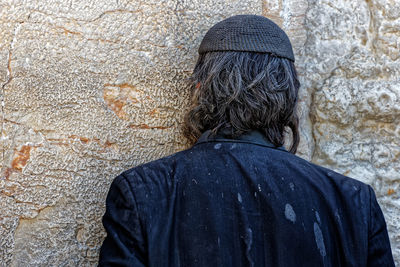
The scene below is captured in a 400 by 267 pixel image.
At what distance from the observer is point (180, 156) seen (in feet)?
4.17

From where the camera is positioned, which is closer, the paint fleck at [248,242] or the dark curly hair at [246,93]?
the paint fleck at [248,242]

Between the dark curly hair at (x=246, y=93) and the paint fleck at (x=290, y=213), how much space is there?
0.20 meters

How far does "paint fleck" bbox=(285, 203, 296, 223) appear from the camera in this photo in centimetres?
119

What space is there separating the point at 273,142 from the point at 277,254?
32 cm

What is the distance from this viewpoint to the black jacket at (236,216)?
3.82 ft

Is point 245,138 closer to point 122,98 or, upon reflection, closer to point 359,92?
point 122,98

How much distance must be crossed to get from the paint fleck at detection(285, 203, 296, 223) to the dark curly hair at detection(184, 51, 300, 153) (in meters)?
0.20

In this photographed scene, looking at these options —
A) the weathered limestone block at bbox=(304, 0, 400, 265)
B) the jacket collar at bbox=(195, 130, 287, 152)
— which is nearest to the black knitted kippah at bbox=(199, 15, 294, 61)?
the jacket collar at bbox=(195, 130, 287, 152)

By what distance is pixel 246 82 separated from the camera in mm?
1296

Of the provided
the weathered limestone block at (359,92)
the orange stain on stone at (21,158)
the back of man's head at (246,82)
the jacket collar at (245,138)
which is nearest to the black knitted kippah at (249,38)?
the back of man's head at (246,82)

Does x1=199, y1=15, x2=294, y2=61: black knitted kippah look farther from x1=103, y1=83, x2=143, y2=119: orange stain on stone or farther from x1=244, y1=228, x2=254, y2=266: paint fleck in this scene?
x1=244, y1=228, x2=254, y2=266: paint fleck

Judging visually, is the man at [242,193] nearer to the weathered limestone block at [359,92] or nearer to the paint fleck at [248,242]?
the paint fleck at [248,242]

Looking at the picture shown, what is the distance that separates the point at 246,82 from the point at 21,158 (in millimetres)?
729

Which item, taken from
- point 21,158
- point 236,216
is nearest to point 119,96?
point 21,158
